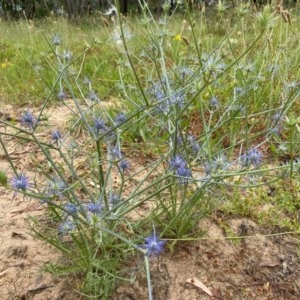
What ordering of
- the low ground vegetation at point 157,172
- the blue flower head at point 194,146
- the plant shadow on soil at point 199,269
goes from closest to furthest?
the low ground vegetation at point 157,172 → the plant shadow on soil at point 199,269 → the blue flower head at point 194,146

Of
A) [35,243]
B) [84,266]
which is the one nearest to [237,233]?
[84,266]

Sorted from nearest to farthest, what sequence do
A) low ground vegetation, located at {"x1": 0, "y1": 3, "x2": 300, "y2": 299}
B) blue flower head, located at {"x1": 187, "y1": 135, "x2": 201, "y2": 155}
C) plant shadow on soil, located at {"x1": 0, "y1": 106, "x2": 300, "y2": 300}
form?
1. low ground vegetation, located at {"x1": 0, "y1": 3, "x2": 300, "y2": 299}
2. plant shadow on soil, located at {"x1": 0, "y1": 106, "x2": 300, "y2": 300}
3. blue flower head, located at {"x1": 187, "y1": 135, "x2": 201, "y2": 155}

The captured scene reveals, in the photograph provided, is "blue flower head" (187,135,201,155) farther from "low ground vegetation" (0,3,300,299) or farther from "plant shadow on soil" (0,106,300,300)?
"plant shadow on soil" (0,106,300,300)

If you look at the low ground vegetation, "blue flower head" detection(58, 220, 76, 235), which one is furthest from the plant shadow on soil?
"blue flower head" detection(58, 220, 76, 235)

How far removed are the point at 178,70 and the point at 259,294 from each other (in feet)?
2.92

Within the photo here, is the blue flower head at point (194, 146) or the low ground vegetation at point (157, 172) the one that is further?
the blue flower head at point (194, 146)

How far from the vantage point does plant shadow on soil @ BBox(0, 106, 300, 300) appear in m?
1.51

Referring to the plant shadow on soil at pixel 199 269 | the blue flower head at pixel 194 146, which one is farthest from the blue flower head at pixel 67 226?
the blue flower head at pixel 194 146

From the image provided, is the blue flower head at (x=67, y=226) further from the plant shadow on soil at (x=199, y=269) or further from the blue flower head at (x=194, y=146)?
the blue flower head at (x=194, y=146)

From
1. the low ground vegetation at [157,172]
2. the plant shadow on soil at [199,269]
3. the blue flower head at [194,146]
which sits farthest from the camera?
the blue flower head at [194,146]

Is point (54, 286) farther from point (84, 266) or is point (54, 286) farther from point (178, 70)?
point (178, 70)

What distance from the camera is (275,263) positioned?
5.49 feet

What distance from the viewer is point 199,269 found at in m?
1.62

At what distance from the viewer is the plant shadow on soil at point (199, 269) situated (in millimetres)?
1514
